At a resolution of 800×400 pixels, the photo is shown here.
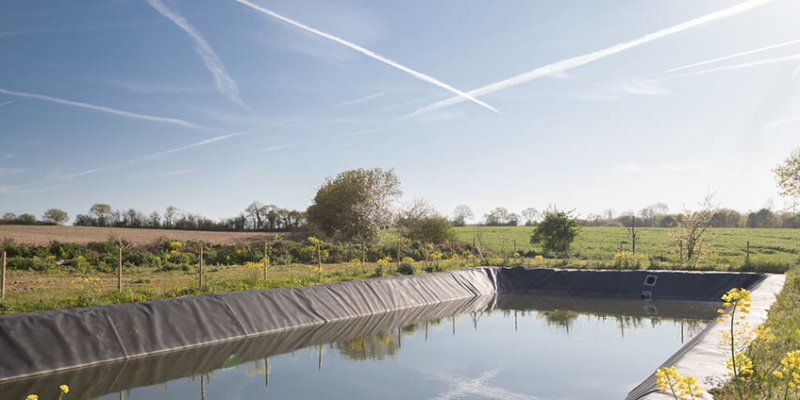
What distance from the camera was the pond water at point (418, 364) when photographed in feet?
19.2

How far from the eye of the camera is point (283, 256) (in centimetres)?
1841

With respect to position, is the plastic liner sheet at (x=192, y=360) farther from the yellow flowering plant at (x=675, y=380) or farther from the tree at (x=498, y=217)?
the tree at (x=498, y=217)

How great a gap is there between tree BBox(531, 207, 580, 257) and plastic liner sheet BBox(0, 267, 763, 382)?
7.00m

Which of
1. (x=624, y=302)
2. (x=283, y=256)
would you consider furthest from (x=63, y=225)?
(x=624, y=302)

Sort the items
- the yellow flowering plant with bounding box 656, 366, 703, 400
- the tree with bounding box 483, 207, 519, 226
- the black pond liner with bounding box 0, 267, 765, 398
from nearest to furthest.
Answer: the yellow flowering plant with bounding box 656, 366, 703, 400
the black pond liner with bounding box 0, 267, 765, 398
the tree with bounding box 483, 207, 519, 226

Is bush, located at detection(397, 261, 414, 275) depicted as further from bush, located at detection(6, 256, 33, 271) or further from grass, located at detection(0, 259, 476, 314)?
bush, located at detection(6, 256, 33, 271)

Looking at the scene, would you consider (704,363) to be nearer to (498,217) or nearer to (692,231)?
(692,231)

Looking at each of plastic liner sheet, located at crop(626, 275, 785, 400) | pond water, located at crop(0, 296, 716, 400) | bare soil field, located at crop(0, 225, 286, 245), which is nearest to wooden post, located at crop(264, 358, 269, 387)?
pond water, located at crop(0, 296, 716, 400)

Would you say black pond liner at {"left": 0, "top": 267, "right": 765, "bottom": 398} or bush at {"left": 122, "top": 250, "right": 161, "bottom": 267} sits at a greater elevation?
Result: bush at {"left": 122, "top": 250, "right": 161, "bottom": 267}

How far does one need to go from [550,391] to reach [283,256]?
45.1 feet

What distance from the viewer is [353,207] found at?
28016 millimetres

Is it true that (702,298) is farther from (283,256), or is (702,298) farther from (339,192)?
(339,192)

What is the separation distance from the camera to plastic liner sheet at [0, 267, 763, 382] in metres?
6.50

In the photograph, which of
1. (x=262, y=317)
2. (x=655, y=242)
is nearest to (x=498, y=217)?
(x=655, y=242)
